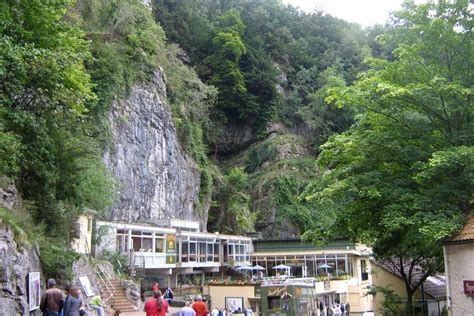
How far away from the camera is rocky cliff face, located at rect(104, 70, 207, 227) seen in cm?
3412

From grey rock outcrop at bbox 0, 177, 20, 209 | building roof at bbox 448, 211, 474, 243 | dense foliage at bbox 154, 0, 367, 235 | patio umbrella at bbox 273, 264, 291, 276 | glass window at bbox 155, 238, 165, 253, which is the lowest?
patio umbrella at bbox 273, 264, 291, 276

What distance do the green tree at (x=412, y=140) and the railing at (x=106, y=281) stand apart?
929 cm

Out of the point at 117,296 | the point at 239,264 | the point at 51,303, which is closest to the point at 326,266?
the point at 239,264

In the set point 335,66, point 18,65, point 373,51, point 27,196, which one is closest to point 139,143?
point 27,196

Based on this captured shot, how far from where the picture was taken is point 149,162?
37.3 metres

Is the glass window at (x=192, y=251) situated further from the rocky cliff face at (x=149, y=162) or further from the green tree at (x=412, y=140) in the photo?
the green tree at (x=412, y=140)

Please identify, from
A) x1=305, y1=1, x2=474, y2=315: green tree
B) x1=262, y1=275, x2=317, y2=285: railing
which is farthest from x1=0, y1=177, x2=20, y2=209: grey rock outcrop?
x1=262, y1=275, x2=317, y2=285: railing

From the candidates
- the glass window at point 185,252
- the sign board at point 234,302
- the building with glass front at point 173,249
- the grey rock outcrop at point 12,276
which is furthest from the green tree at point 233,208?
the grey rock outcrop at point 12,276

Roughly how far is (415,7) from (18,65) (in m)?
12.2

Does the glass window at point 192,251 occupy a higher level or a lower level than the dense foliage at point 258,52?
lower

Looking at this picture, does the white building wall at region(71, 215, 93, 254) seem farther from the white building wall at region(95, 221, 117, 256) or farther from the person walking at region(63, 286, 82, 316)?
the person walking at region(63, 286, 82, 316)

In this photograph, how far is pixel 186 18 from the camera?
5816 centimetres

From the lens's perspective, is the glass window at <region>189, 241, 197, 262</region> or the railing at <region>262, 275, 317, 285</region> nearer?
the railing at <region>262, 275, 317, 285</region>

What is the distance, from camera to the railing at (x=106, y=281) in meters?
20.8
